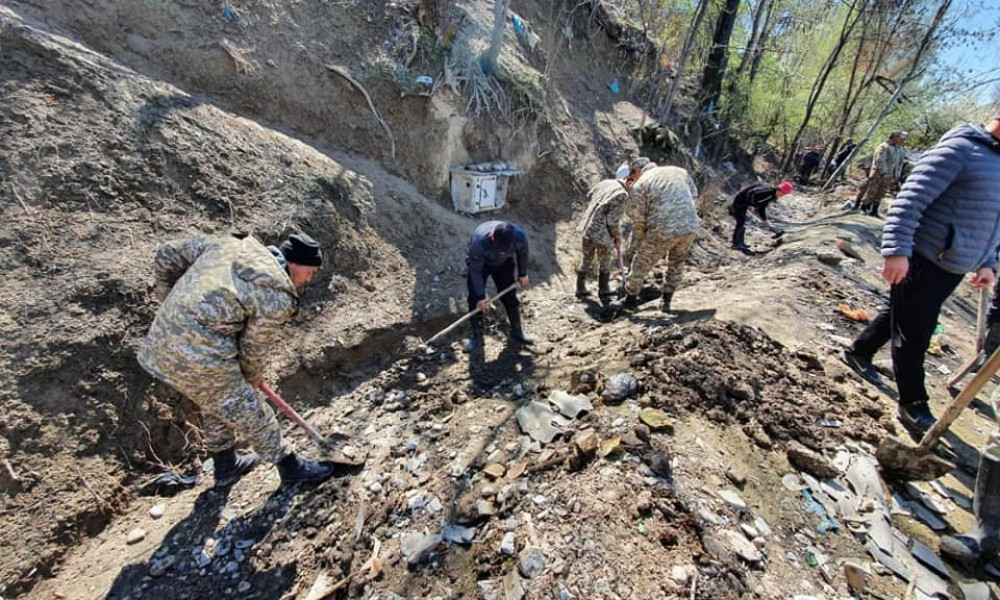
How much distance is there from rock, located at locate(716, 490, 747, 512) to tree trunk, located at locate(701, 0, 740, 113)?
12434 mm

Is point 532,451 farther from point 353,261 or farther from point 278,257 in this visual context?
point 353,261

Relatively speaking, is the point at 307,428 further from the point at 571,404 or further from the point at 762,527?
the point at 762,527

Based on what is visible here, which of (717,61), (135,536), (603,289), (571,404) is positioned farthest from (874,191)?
(135,536)

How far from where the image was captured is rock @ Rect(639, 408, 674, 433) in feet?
7.89

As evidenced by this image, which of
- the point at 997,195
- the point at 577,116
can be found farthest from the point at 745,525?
the point at 577,116

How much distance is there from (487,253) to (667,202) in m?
1.85

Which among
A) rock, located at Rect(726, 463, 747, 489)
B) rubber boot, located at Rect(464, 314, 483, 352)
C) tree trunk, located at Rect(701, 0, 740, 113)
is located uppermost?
tree trunk, located at Rect(701, 0, 740, 113)

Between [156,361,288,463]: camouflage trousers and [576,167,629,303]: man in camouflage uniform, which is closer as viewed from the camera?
[156,361,288,463]: camouflage trousers

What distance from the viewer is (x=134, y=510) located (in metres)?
2.76

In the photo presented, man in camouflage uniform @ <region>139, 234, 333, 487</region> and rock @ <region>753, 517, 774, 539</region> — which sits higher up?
man in camouflage uniform @ <region>139, 234, 333, 487</region>

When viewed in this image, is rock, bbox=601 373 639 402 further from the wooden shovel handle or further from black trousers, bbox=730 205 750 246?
black trousers, bbox=730 205 750 246

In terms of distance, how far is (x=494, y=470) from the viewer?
2.43 m

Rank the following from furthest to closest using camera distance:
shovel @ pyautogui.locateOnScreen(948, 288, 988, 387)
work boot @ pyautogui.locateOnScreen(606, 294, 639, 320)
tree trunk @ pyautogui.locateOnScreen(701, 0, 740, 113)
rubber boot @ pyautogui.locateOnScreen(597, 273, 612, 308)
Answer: tree trunk @ pyautogui.locateOnScreen(701, 0, 740, 113) < rubber boot @ pyautogui.locateOnScreen(597, 273, 612, 308) < work boot @ pyautogui.locateOnScreen(606, 294, 639, 320) < shovel @ pyautogui.locateOnScreen(948, 288, 988, 387)

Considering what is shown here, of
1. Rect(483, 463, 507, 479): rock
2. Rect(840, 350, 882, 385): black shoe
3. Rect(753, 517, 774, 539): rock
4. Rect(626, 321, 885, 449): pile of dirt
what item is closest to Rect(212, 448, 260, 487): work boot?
Rect(483, 463, 507, 479): rock
